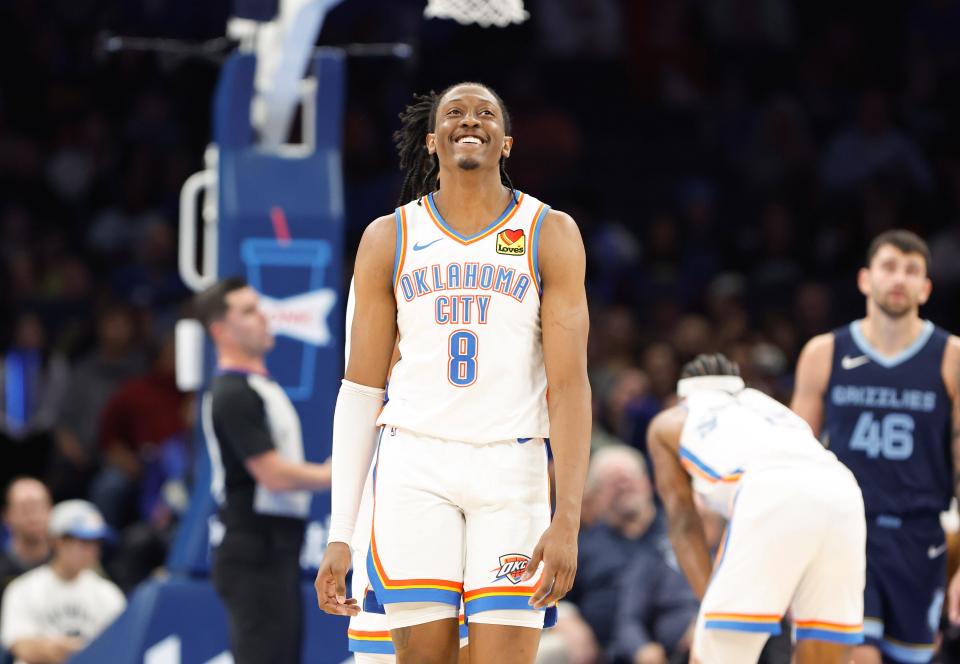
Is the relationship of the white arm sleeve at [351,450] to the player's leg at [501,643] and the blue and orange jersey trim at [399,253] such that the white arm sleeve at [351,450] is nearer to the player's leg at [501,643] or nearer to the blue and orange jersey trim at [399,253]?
the blue and orange jersey trim at [399,253]

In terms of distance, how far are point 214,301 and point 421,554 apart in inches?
119

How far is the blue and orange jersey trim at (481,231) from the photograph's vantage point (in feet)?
14.5

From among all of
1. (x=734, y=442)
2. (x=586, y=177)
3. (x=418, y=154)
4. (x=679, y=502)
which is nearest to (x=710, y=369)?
(x=734, y=442)

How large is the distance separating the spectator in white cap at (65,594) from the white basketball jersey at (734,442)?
3.93 m

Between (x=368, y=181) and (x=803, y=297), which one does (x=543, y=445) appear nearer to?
(x=803, y=297)

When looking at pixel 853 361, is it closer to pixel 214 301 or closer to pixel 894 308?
pixel 894 308

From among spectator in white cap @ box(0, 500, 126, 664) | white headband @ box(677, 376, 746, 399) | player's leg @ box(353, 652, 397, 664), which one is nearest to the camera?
player's leg @ box(353, 652, 397, 664)

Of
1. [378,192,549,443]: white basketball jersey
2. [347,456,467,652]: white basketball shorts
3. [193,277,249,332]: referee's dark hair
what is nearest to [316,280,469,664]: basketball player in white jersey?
[347,456,467,652]: white basketball shorts

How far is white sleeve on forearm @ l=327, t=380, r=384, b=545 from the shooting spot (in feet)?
14.6

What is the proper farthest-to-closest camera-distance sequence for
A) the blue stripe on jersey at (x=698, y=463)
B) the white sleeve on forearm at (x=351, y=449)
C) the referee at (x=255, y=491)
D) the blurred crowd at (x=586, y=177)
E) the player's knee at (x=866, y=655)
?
the blurred crowd at (x=586, y=177) → the player's knee at (x=866, y=655) → the referee at (x=255, y=491) → the blue stripe on jersey at (x=698, y=463) → the white sleeve on forearm at (x=351, y=449)

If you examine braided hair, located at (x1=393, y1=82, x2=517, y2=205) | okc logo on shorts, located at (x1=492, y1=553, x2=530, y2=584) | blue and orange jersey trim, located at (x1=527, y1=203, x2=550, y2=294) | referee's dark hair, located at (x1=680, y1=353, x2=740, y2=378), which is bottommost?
okc logo on shorts, located at (x1=492, y1=553, x2=530, y2=584)

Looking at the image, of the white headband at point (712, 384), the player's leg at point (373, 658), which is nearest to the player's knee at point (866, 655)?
the white headband at point (712, 384)

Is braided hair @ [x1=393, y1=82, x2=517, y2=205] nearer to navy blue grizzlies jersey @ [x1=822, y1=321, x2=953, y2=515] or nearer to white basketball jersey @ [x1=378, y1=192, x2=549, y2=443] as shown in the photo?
white basketball jersey @ [x1=378, y1=192, x2=549, y2=443]

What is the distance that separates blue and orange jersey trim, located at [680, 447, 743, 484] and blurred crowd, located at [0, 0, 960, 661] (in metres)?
3.99
